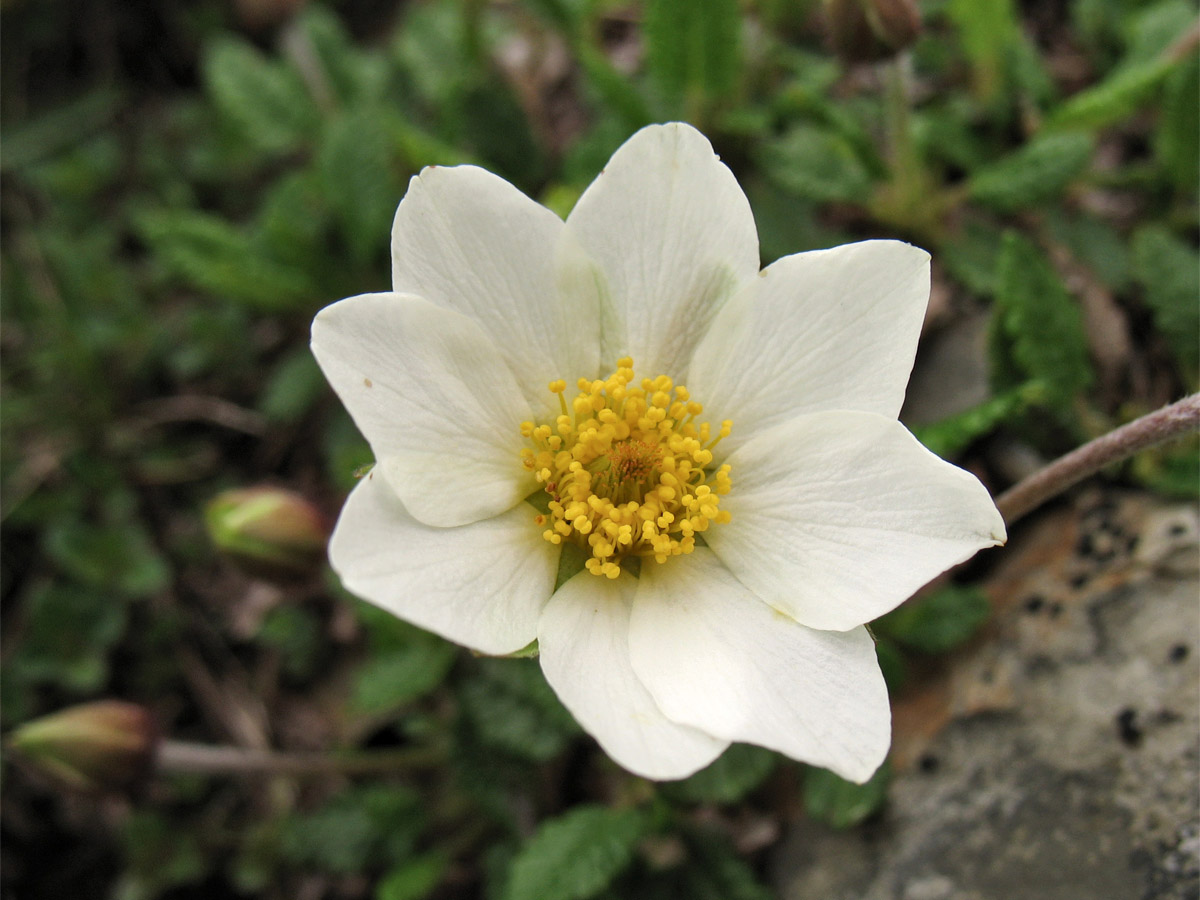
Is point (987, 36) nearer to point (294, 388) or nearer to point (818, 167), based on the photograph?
point (818, 167)

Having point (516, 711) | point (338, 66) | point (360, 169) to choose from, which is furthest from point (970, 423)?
point (338, 66)

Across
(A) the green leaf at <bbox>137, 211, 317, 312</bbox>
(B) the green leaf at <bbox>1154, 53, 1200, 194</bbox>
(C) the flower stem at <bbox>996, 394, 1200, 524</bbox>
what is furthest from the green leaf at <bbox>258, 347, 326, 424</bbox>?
(B) the green leaf at <bbox>1154, 53, 1200, 194</bbox>

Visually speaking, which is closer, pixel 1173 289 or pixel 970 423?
pixel 970 423

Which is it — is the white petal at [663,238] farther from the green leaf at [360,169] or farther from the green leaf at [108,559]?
the green leaf at [108,559]

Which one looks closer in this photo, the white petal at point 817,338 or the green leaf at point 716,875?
the white petal at point 817,338

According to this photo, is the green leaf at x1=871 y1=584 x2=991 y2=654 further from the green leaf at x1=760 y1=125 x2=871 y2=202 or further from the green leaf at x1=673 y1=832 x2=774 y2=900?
the green leaf at x1=760 y1=125 x2=871 y2=202

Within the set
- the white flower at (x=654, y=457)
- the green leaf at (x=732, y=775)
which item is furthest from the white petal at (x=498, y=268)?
the green leaf at (x=732, y=775)

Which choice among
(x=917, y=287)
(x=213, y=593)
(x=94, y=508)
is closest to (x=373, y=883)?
(x=213, y=593)
